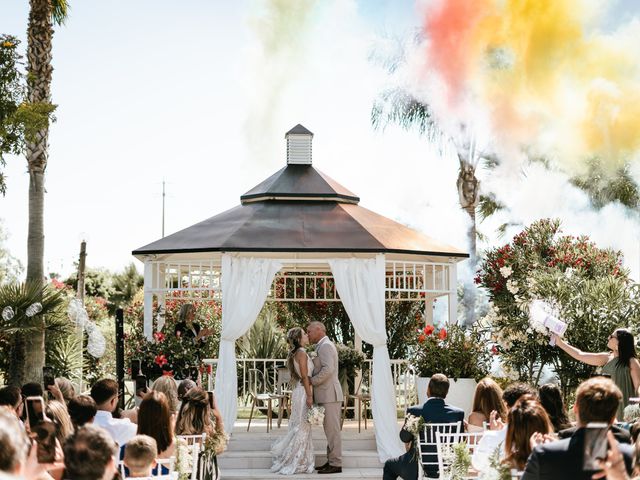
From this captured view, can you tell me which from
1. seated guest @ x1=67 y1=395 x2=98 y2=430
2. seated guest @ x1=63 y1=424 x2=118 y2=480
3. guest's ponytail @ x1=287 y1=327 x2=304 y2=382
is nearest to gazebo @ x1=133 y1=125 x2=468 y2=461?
guest's ponytail @ x1=287 y1=327 x2=304 y2=382

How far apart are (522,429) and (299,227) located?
8.63 m

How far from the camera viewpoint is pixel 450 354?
13148 millimetres

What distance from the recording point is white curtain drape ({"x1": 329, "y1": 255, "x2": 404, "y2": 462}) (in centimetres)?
1295

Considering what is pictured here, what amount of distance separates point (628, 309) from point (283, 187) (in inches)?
214

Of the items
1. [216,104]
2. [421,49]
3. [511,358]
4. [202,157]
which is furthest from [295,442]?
[421,49]

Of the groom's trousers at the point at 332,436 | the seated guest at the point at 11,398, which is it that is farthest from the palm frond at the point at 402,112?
the seated guest at the point at 11,398

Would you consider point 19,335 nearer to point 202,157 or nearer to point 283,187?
point 283,187

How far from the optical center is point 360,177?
111 ft

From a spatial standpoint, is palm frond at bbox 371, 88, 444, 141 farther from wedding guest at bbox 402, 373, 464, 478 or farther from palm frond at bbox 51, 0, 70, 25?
wedding guest at bbox 402, 373, 464, 478

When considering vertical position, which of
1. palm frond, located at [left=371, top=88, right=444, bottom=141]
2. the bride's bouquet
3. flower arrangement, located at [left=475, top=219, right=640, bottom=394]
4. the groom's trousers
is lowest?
the groom's trousers

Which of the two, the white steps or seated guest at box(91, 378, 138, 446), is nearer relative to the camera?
seated guest at box(91, 378, 138, 446)

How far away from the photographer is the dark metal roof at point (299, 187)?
48.8 feet

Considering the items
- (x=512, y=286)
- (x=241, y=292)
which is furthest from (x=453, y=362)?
(x=241, y=292)

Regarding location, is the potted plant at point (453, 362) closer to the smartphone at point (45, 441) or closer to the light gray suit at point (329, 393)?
the light gray suit at point (329, 393)
